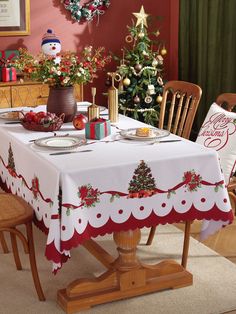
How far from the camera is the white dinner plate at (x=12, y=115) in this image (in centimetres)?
358

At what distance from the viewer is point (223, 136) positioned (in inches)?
138

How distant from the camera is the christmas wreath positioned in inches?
218

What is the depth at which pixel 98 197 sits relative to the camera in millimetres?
2656

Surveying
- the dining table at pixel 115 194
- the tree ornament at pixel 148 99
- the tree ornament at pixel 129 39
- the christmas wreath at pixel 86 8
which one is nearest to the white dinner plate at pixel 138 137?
the dining table at pixel 115 194

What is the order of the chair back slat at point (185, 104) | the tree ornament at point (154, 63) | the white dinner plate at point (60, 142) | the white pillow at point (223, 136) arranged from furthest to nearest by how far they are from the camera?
the tree ornament at point (154, 63), the chair back slat at point (185, 104), the white pillow at point (223, 136), the white dinner plate at point (60, 142)

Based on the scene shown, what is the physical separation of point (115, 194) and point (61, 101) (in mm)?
973

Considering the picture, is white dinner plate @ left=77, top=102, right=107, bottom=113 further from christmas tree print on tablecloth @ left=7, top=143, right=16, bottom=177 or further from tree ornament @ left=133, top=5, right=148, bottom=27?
tree ornament @ left=133, top=5, right=148, bottom=27

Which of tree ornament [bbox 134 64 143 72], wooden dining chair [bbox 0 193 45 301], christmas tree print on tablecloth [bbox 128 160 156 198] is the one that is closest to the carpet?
wooden dining chair [bbox 0 193 45 301]

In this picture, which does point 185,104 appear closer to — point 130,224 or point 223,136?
point 223,136

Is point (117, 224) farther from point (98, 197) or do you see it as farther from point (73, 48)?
point (73, 48)

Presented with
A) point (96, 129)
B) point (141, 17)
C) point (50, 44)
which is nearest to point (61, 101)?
point (96, 129)

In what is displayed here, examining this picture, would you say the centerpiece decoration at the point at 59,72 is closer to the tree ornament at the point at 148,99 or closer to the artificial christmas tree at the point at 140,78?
the artificial christmas tree at the point at 140,78

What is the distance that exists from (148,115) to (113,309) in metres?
2.86

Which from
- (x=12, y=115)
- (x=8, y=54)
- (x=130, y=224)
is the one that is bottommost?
(x=130, y=224)
